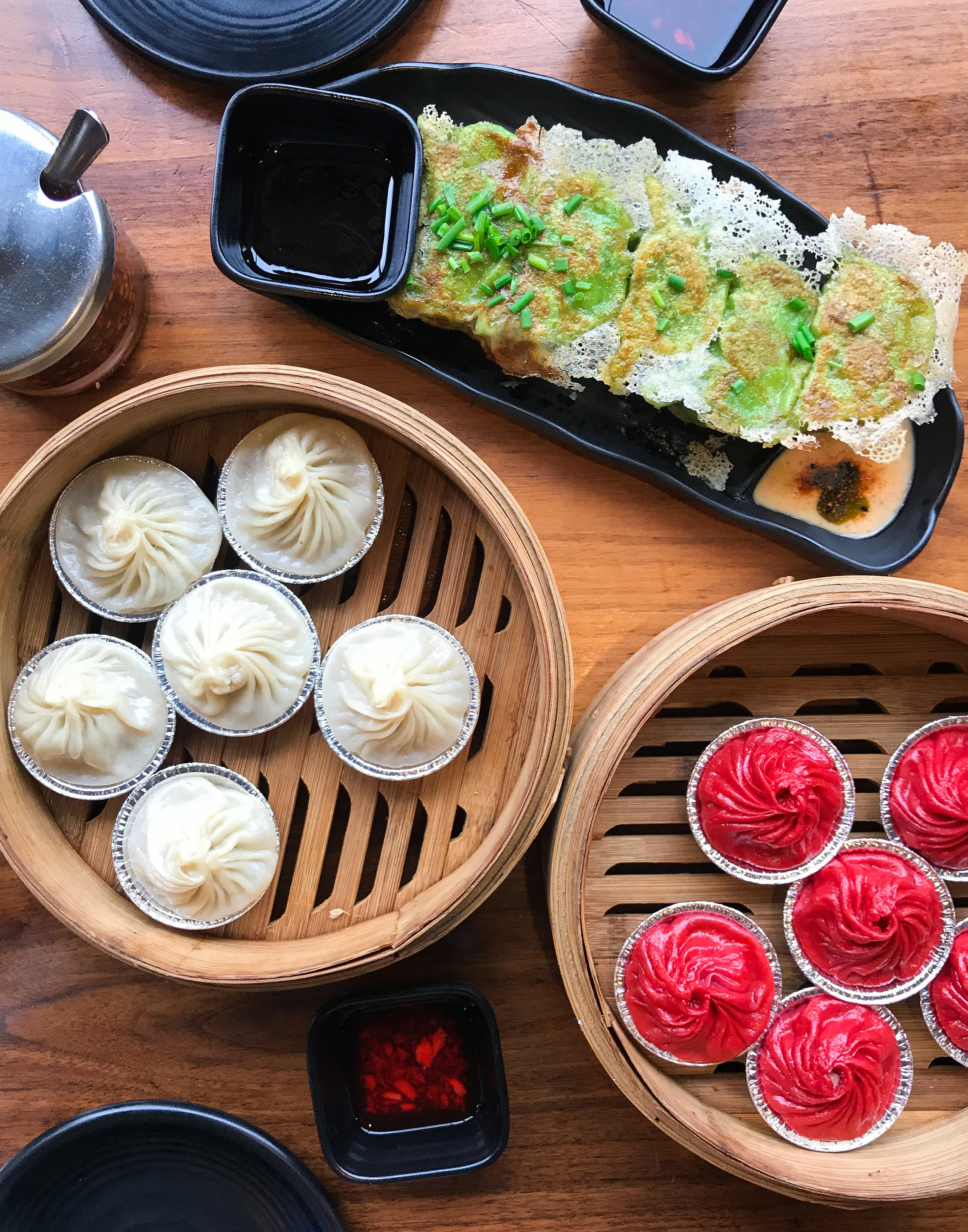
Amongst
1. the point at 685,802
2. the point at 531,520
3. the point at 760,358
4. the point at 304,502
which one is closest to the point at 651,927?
the point at 685,802

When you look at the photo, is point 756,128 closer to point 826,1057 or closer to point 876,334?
point 876,334

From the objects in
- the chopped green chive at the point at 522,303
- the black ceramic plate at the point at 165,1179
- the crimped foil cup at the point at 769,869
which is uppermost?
the chopped green chive at the point at 522,303

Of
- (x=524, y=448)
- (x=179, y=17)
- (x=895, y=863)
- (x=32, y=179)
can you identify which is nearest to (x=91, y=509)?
(x=32, y=179)

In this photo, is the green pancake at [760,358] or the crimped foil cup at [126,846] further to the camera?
the green pancake at [760,358]

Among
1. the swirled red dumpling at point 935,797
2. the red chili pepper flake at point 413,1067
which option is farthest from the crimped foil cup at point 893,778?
the red chili pepper flake at point 413,1067

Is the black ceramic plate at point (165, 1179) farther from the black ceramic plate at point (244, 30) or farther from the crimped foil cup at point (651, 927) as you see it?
the black ceramic plate at point (244, 30)

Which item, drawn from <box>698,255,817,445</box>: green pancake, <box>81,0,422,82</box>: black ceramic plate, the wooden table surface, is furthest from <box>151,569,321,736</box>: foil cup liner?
<box>81,0,422,82</box>: black ceramic plate

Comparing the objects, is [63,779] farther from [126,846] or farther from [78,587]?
[78,587]
